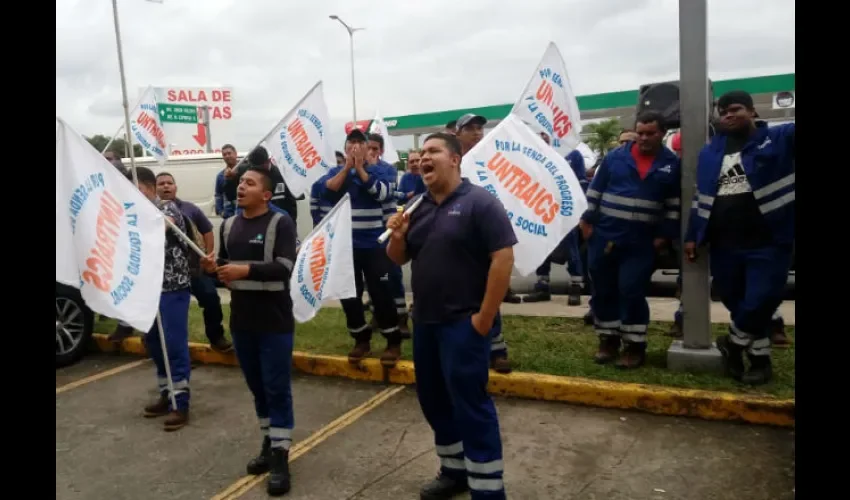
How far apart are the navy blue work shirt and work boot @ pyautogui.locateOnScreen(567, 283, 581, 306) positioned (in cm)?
469

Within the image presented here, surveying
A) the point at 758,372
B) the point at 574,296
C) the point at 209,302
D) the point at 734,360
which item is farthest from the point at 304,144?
the point at 758,372

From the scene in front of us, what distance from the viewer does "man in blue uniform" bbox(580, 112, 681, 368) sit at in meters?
4.97

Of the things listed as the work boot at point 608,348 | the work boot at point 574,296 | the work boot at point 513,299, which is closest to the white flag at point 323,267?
the work boot at point 608,348

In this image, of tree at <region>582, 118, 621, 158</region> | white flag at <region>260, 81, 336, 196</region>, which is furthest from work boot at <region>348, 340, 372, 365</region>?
tree at <region>582, 118, 621, 158</region>

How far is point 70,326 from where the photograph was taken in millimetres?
6828

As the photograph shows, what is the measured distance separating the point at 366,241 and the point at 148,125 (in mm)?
6035

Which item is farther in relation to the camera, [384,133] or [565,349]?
[384,133]

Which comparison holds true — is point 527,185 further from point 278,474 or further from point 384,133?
point 384,133

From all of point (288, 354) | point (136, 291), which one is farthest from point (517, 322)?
point (136, 291)

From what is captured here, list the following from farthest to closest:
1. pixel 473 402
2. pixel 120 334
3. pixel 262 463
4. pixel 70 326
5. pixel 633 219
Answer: pixel 120 334 < pixel 70 326 < pixel 633 219 < pixel 262 463 < pixel 473 402

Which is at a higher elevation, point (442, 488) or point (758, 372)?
point (758, 372)

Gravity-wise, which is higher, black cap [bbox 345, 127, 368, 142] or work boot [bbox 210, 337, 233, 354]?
black cap [bbox 345, 127, 368, 142]

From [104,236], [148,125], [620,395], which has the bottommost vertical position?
[620,395]

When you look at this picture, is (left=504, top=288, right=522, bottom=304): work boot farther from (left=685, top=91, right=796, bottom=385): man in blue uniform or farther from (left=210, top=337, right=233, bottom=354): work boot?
(left=685, top=91, right=796, bottom=385): man in blue uniform
